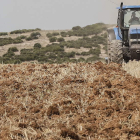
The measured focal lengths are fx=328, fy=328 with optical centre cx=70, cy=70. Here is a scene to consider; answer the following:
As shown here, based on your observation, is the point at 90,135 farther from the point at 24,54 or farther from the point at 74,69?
the point at 24,54

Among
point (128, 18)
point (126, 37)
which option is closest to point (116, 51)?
point (126, 37)

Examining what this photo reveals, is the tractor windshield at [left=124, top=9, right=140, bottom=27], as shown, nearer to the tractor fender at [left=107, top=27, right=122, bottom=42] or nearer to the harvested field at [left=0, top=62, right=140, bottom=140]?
the tractor fender at [left=107, top=27, right=122, bottom=42]

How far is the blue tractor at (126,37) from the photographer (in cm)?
1030

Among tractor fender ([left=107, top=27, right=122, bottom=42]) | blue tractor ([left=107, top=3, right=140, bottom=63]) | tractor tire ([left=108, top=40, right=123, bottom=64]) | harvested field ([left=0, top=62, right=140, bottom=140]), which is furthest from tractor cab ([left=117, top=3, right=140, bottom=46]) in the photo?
harvested field ([left=0, top=62, right=140, bottom=140])

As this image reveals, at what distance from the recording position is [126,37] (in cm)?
1098

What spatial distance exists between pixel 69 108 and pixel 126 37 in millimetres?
6704

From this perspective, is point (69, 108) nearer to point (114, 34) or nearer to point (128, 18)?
point (128, 18)

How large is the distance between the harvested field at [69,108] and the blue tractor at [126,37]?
3.29 m

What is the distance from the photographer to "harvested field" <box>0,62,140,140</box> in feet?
12.7

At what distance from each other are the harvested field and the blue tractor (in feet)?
10.8

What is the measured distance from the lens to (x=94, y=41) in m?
46.8

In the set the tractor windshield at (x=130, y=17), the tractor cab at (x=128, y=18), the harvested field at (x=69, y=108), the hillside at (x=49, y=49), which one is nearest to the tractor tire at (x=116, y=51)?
the tractor cab at (x=128, y=18)

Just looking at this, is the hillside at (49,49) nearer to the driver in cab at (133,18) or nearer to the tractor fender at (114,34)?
the tractor fender at (114,34)

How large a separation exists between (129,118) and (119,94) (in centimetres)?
124
